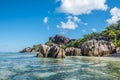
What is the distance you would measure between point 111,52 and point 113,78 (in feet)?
223

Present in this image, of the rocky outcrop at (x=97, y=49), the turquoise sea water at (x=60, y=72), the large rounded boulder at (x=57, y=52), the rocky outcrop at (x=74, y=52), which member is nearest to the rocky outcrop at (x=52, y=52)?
the large rounded boulder at (x=57, y=52)

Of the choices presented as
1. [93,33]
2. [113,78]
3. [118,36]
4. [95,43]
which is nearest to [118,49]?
[95,43]

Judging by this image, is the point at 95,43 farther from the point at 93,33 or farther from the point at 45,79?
the point at 45,79

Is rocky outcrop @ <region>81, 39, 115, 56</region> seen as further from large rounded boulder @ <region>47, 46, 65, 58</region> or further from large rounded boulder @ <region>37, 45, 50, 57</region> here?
large rounded boulder @ <region>37, 45, 50, 57</region>

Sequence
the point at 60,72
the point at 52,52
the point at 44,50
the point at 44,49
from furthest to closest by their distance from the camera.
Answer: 1. the point at 44,50
2. the point at 44,49
3. the point at 52,52
4. the point at 60,72

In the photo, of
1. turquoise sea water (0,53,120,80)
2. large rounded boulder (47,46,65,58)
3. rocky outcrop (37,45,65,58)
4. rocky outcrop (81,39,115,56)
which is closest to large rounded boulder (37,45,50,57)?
rocky outcrop (37,45,65,58)

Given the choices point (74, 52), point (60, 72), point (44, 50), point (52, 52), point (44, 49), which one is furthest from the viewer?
point (74, 52)

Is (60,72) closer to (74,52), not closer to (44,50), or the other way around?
(44,50)

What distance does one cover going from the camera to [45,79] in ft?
88.1

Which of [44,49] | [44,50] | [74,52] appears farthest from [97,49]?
[44,49]

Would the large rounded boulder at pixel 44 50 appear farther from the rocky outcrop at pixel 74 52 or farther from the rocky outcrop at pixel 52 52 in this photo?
the rocky outcrop at pixel 74 52

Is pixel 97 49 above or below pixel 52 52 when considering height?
above

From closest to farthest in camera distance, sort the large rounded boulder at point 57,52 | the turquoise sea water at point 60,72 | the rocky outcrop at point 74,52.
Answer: the turquoise sea water at point 60,72
the large rounded boulder at point 57,52
the rocky outcrop at point 74,52

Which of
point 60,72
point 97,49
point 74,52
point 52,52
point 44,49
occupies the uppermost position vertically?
Result: point 97,49
